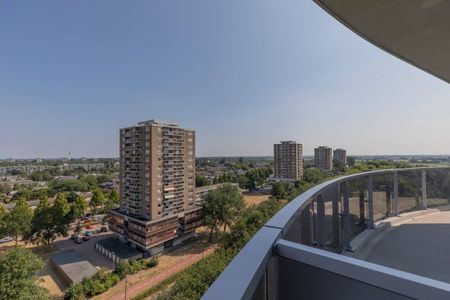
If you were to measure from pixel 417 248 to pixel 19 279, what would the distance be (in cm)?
994

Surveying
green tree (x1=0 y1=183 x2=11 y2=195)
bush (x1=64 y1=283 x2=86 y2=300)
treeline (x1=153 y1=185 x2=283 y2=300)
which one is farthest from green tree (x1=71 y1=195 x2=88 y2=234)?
green tree (x1=0 y1=183 x2=11 y2=195)

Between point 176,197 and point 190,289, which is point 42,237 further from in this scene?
point 190,289

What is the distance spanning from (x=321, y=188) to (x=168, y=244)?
13.7m

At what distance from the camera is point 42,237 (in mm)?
13742

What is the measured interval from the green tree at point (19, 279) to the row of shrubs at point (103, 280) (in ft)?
5.64

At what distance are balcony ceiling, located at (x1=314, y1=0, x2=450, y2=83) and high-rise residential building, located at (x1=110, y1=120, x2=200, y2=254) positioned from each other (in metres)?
12.1

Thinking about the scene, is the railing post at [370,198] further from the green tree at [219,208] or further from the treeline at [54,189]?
the treeline at [54,189]

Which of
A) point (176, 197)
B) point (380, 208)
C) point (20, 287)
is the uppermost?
point (380, 208)

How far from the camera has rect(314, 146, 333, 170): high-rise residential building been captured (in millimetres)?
39844

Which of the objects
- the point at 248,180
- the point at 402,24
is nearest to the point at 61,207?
the point at 402,24

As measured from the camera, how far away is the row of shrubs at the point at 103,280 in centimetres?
866

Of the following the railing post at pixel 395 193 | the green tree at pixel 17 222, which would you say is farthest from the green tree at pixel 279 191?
the railing post at pixel 395 193

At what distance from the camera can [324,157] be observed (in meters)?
40.3

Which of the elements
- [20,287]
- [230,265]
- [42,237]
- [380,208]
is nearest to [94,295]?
[20,287]
